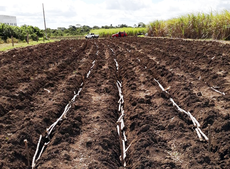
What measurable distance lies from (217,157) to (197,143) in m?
0.43

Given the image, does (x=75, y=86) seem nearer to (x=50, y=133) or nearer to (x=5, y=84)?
(x=5, y=84)

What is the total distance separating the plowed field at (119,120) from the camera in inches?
145

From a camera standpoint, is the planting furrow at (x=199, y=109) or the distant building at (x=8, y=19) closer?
the planting furrow at (x=199, y=109)

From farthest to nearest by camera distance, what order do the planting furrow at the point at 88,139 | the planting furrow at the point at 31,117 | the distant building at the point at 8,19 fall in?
the distant building at the point at 8,19 < the planting furrow at the point at 31,117 < the planting furrow at the point at 88,139

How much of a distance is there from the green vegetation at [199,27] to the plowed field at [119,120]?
1042cm

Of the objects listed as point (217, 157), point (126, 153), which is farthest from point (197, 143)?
point (126, 153)

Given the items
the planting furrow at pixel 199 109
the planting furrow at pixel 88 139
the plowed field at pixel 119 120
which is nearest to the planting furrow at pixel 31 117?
the plowed field at pixel 119 120

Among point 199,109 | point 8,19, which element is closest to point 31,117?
point 199,109

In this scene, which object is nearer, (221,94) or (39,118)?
(39,118)

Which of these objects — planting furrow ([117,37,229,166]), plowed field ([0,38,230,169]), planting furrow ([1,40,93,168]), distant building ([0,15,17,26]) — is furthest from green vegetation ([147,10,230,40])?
distant building ([0,15,17,26])

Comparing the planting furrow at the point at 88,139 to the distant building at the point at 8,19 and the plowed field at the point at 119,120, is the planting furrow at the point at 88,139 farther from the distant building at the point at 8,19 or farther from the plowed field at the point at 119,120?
the distant building at the point at 8,19

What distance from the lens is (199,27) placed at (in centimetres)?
2088

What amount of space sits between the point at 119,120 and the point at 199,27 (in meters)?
18.3

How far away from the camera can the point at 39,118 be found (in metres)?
5.08
